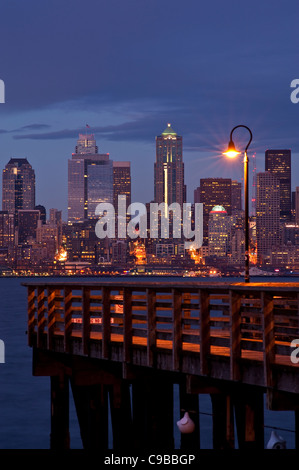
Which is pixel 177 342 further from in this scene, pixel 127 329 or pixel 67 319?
pixel 67 319

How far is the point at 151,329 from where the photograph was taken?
1888 cm

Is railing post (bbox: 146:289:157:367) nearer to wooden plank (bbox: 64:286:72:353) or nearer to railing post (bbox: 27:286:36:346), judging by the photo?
wooden plank (bbox: 64:286:72:353)

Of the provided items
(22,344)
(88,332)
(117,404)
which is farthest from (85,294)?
(22,344)

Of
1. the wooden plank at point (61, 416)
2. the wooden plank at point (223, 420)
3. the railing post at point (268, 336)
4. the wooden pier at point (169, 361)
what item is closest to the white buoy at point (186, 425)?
the wooden pier at point (169, 361)

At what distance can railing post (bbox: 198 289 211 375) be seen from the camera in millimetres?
17078

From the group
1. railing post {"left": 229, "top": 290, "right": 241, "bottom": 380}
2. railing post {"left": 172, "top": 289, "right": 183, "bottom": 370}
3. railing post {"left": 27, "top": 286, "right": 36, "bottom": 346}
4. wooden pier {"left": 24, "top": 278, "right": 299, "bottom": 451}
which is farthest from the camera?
railing post {"left": 27, "top": 286, "right": 36, "bottom": 346}

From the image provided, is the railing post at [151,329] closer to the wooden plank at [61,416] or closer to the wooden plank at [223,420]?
the wooden plank at [223,420]

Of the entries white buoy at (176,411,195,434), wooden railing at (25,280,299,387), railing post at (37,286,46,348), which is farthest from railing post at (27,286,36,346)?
white buoy at (176,411,195,434)

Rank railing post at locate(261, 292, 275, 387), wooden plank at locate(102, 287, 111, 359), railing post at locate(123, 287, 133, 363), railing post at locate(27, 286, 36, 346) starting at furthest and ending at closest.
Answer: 1. railing post at locate(27, 286, 36, 346)
2. wooden plank at locate(102, 287, 111, 359)
3. railing post at locate(123, 287, 133, 363)
4. railing post at locate(261, 292, 275, 387)

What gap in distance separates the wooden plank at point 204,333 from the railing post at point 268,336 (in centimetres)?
164

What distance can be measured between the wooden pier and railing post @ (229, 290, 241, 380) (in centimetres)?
2

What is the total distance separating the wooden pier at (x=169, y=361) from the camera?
16.0 m

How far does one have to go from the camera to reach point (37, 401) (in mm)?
47125
